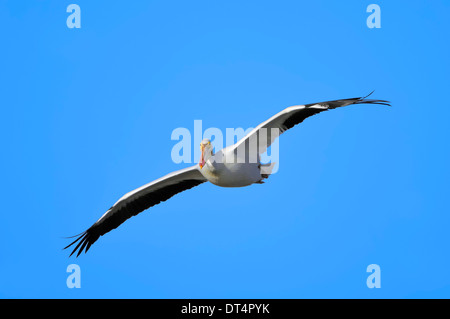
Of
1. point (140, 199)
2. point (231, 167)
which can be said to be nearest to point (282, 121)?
point (231, 167)

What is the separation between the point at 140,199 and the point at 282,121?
3207 mm

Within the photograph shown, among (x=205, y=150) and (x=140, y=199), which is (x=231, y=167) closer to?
(x=205, y=150)

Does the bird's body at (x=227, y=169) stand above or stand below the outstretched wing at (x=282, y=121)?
below

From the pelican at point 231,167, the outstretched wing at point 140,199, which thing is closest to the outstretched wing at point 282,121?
the pelican at point 231,167

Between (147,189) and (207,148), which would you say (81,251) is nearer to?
(147,189)

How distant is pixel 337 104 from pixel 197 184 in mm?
3047

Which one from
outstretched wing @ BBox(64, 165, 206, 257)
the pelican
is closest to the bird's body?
the pelican

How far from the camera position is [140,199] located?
40.4 feet

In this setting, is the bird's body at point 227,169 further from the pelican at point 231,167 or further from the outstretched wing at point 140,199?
the outstretched wing at point 140,199

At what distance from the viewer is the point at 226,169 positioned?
10867mm

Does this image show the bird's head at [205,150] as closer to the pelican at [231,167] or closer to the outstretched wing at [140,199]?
the pelican at [231,167]

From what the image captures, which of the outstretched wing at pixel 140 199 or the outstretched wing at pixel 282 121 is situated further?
the outstretched wing at pixel 140 199

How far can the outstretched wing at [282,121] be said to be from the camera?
10.5 metres
